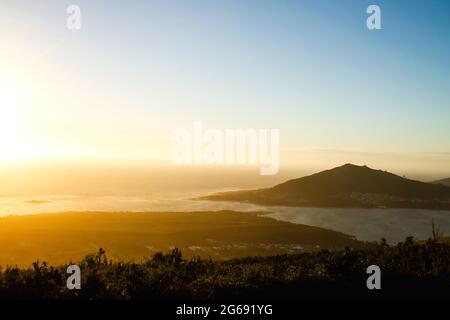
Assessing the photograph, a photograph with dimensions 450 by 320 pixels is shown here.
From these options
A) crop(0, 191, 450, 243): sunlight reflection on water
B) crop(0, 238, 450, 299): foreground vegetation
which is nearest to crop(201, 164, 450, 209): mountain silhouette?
crop(0, 191, 450, 243): sunlight reflection on water

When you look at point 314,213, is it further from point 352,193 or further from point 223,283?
point 223,283

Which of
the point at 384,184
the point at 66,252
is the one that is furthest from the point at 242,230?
the point at 384,184

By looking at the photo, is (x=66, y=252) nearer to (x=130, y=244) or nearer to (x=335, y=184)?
(x=130, y=244)

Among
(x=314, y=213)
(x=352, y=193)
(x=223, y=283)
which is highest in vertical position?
(x=223, y=283)

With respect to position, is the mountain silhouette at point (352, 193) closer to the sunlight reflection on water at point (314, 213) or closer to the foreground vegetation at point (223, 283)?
the sunlight reflection on water at point (314, 213)

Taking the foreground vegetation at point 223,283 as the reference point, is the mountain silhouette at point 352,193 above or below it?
below

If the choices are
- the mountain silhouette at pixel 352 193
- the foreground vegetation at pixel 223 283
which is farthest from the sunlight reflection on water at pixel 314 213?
the foreground vegetation at pixel 223 283

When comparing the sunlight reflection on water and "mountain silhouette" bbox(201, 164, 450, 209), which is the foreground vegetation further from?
"mountain silhouette" bbox(201, 164, 450, 209)

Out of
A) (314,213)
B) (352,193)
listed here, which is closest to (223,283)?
(314,213)
